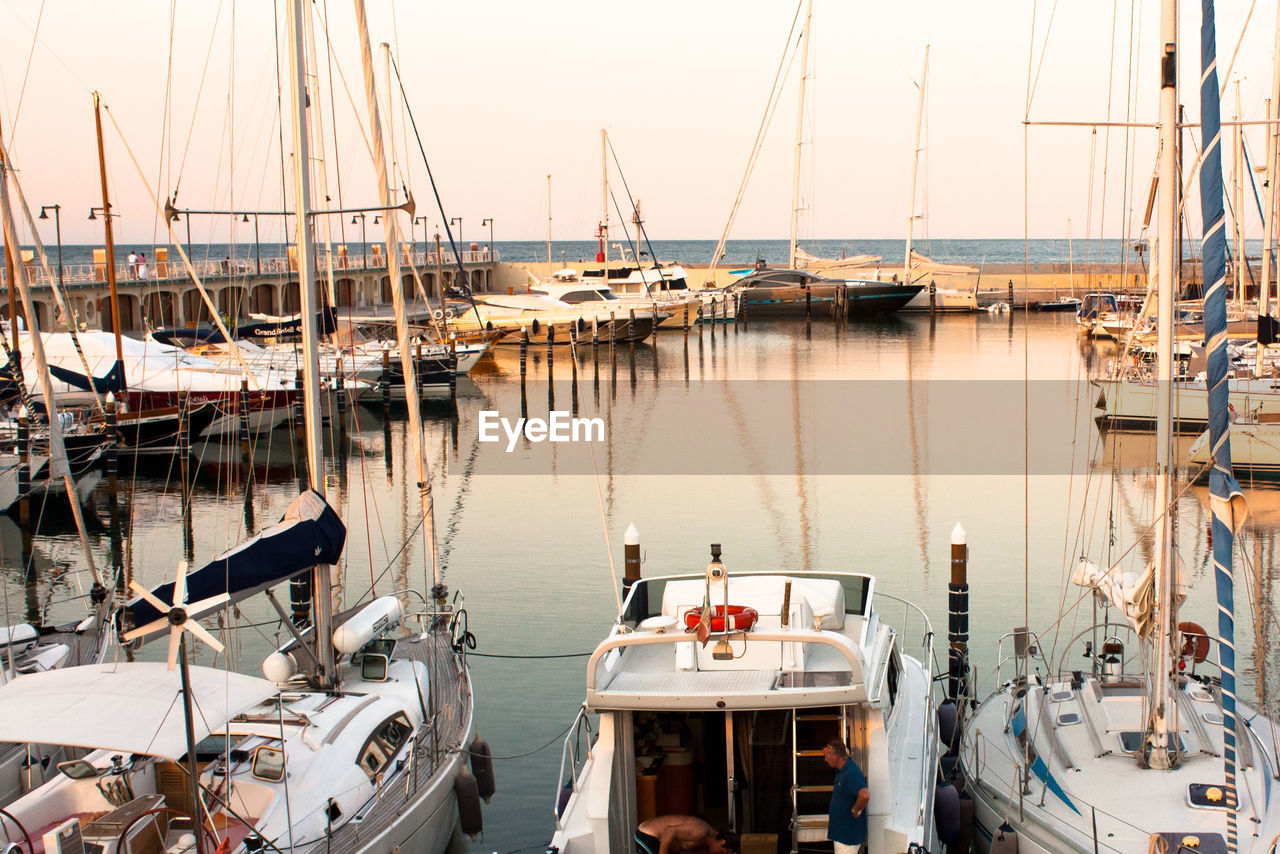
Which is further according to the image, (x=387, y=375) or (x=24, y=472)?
(x=387, y=375)

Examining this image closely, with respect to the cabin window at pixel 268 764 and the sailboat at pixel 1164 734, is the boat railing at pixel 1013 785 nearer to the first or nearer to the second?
the sailboat at pixel 1164 734

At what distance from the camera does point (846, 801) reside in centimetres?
923

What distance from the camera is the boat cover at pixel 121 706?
932 centimetres

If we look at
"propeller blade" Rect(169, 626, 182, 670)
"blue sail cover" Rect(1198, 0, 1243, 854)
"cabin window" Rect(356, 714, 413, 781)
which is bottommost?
"cabin window" Rect(356, 714, 413, 781)

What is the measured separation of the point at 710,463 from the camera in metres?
32.5

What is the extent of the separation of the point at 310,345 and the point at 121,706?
4143mm

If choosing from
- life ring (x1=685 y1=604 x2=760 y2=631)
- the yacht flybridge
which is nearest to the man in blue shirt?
the yacht flybridge

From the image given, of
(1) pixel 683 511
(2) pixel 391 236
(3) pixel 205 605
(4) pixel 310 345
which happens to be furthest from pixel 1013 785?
(1) pixel 683 511

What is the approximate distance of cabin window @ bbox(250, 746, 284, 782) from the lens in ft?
34.3

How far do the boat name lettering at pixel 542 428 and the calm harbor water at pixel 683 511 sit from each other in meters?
0.57

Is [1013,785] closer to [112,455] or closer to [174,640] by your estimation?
[174,640]

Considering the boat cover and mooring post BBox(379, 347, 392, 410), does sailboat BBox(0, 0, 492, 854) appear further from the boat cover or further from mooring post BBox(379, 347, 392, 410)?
mooring post BBox(379, 347, 392, 410)

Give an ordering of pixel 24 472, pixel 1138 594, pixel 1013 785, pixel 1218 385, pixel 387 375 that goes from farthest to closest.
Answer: pixel 387 375
pixel 24 472
pixel 1013 785
pixel 1138 594
pixel 1218 385

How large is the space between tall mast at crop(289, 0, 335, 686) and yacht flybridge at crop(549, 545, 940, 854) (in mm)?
3303
